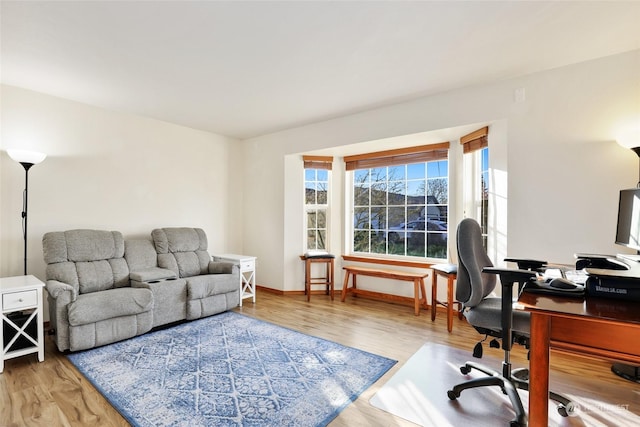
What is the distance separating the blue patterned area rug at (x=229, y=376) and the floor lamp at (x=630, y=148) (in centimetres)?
172

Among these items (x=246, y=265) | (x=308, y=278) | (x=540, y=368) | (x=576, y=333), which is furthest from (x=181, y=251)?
(x=576, y=333)

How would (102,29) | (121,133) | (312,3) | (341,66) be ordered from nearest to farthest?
1. (312,3)
2. (102,29)
3. (341,66)
4. (121,133)

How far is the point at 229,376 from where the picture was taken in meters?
2.24

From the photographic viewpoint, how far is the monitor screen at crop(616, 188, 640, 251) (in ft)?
6.33

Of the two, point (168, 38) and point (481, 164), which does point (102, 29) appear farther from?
point (481, 164)

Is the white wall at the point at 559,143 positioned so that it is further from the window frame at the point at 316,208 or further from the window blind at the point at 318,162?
the window frame at the point at 316,208

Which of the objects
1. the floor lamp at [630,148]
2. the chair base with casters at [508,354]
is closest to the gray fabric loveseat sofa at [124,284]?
the chair base with casters at [508,354]

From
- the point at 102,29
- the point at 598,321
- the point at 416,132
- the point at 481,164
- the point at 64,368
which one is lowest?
the point at 64,368

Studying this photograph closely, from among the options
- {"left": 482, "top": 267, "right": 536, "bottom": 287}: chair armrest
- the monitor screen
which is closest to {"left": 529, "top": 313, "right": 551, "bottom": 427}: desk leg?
{"left": 482, "top": 267, "right": 536, "bottom": 287}: chair armrest

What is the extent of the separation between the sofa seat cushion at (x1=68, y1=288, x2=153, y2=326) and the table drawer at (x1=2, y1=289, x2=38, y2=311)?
0.26m

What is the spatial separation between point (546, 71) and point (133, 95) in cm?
423

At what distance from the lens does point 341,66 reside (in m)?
2.72

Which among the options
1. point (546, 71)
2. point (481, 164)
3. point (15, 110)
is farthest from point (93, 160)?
point (546, 71)

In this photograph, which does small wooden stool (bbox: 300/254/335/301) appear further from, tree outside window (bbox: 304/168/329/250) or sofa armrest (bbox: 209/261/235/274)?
sofa armrest (bbox: 209/261/235/274)
